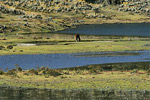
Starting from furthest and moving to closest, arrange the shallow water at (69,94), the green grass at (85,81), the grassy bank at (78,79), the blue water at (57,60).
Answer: the blue water at (57,60) → the grassy bank at (78,79) → the green grass at (85,81) → the shallow water at (69,94)

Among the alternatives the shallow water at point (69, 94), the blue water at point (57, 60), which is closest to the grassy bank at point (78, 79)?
the shallow water at point (69, 94)

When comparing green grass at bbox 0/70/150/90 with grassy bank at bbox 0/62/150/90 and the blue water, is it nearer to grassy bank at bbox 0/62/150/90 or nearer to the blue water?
grassy bank at bbox 0/62/150/90

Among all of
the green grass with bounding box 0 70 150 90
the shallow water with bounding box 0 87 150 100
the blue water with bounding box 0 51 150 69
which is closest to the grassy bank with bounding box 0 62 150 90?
the green grass with bounding box 0 70 150 90

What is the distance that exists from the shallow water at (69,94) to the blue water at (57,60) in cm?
1670

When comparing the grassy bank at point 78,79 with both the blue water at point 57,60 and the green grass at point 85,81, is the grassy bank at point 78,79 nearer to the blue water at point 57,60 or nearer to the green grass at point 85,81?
the green grass at point 85,81

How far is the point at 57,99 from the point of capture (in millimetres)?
31688

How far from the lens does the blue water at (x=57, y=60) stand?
179ft

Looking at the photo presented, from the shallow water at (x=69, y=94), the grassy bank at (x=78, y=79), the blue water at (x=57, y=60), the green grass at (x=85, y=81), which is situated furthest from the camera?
the blue water at (x=57, y=60)

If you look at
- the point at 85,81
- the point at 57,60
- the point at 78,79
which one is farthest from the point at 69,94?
the point at 57,60

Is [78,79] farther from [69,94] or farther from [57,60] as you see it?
[57,60]

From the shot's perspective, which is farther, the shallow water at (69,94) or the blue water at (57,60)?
the blue water at (57,60)

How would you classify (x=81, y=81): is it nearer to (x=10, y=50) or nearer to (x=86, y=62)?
(x=86, y=62)

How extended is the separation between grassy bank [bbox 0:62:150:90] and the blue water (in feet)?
28.0

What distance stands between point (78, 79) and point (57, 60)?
18.6 m
